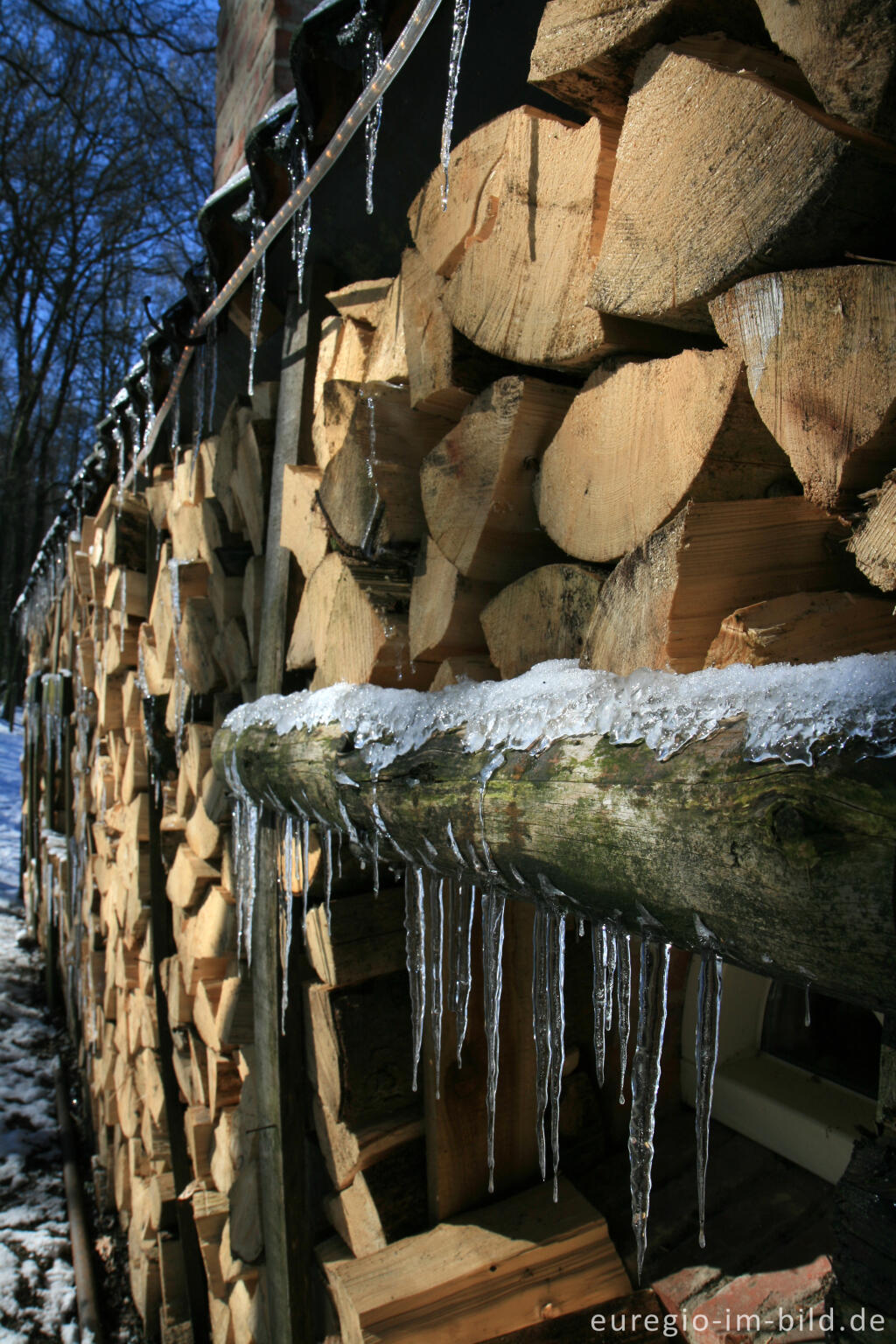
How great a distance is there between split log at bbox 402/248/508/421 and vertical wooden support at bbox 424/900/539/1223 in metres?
1.03

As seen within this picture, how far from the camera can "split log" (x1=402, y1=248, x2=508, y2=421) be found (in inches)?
53.1

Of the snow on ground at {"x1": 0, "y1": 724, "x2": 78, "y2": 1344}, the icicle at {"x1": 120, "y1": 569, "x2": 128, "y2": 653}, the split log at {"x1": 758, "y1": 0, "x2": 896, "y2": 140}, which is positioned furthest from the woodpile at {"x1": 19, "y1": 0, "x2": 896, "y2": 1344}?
the snow on ground at {"x1": 0, "y1": 724, "x2": 78, "y2": 1344}

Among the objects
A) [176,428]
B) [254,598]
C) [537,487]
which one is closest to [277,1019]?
[254,598]

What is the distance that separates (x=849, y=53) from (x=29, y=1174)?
562cm

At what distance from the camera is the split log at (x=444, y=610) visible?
1364 mm

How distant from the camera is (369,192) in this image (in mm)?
1581

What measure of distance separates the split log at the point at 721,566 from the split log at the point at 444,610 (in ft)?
1.48

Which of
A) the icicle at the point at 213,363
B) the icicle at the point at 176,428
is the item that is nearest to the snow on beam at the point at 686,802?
the icicle at the point at 213,363

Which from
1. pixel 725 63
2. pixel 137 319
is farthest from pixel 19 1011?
pixel 137 319

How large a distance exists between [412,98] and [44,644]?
7359mm

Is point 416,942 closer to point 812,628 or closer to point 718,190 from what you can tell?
point 812,628

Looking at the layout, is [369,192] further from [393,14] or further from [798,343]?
[798,343]

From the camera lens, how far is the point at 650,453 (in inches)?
38.3

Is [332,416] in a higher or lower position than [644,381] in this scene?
higher
